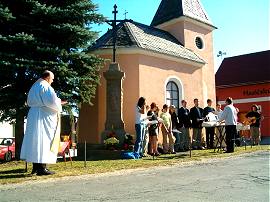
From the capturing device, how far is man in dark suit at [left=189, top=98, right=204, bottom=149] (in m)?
13.4

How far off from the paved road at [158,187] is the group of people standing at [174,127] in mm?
3002

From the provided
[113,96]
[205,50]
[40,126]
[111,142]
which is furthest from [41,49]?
[205,50]

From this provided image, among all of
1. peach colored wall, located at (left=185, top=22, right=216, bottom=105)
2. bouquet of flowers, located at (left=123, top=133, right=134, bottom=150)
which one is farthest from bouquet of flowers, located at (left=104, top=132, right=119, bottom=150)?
peach colored wall, located at (left=185, top=22, right=216, bottom=105)

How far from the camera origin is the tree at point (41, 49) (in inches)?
451

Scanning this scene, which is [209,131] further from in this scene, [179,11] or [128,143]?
[179,11]

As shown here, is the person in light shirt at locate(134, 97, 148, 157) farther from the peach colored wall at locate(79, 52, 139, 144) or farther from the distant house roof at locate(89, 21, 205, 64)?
the distant house roof at locate(89, 21, 205, 64)

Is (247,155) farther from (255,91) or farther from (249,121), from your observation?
(255,91)

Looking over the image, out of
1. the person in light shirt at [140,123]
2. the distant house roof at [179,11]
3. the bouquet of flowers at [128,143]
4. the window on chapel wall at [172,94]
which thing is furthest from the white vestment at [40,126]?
the distant house roof at [179,11]

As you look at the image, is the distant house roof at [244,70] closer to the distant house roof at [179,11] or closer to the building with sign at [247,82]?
the building with sign at [247,82]

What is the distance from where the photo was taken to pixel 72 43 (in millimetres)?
12539

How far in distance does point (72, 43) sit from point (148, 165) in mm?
5835

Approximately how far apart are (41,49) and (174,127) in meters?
5.48

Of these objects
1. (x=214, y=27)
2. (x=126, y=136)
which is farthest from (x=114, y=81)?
(x=214, y=27)

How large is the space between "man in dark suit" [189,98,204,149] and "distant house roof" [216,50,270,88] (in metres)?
19.8
